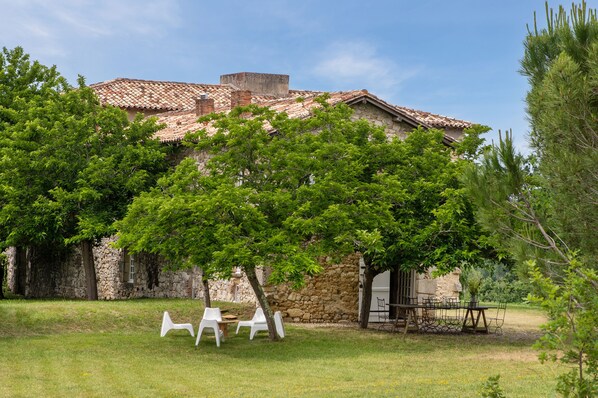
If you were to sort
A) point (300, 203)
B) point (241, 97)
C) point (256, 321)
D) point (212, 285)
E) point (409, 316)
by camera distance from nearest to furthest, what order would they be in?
point (300, 203) < point (256, 321) < point (409, 316) < point (212, 285) < point (241, 97)

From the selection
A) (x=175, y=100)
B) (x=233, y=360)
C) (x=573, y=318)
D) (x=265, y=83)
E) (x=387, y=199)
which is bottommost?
(x=233, y=360)

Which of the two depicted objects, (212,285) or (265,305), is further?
(212,285)

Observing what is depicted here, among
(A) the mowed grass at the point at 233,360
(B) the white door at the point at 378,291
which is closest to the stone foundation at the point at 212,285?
(B) the white door at the point at 378,291

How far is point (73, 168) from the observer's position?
28.2 metres

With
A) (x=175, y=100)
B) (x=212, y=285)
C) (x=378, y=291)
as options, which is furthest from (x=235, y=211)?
(x=175, y=100)

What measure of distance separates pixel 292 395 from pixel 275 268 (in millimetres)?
5314

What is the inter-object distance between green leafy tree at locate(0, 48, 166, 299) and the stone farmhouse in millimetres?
1365

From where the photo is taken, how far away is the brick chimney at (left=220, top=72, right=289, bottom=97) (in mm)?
40188

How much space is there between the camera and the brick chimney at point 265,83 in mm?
40188

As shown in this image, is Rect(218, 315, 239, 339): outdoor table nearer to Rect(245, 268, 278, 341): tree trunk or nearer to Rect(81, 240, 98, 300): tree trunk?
Rect(245, 268, 278, 341): tree trunk

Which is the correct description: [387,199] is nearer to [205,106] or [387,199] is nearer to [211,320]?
[211,320]

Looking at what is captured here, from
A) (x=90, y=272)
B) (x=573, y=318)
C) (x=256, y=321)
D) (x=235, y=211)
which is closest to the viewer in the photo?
(x=573, y=318)

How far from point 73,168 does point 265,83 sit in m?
Result: 13.7

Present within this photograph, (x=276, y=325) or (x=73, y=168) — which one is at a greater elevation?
(x=73, y=168)
